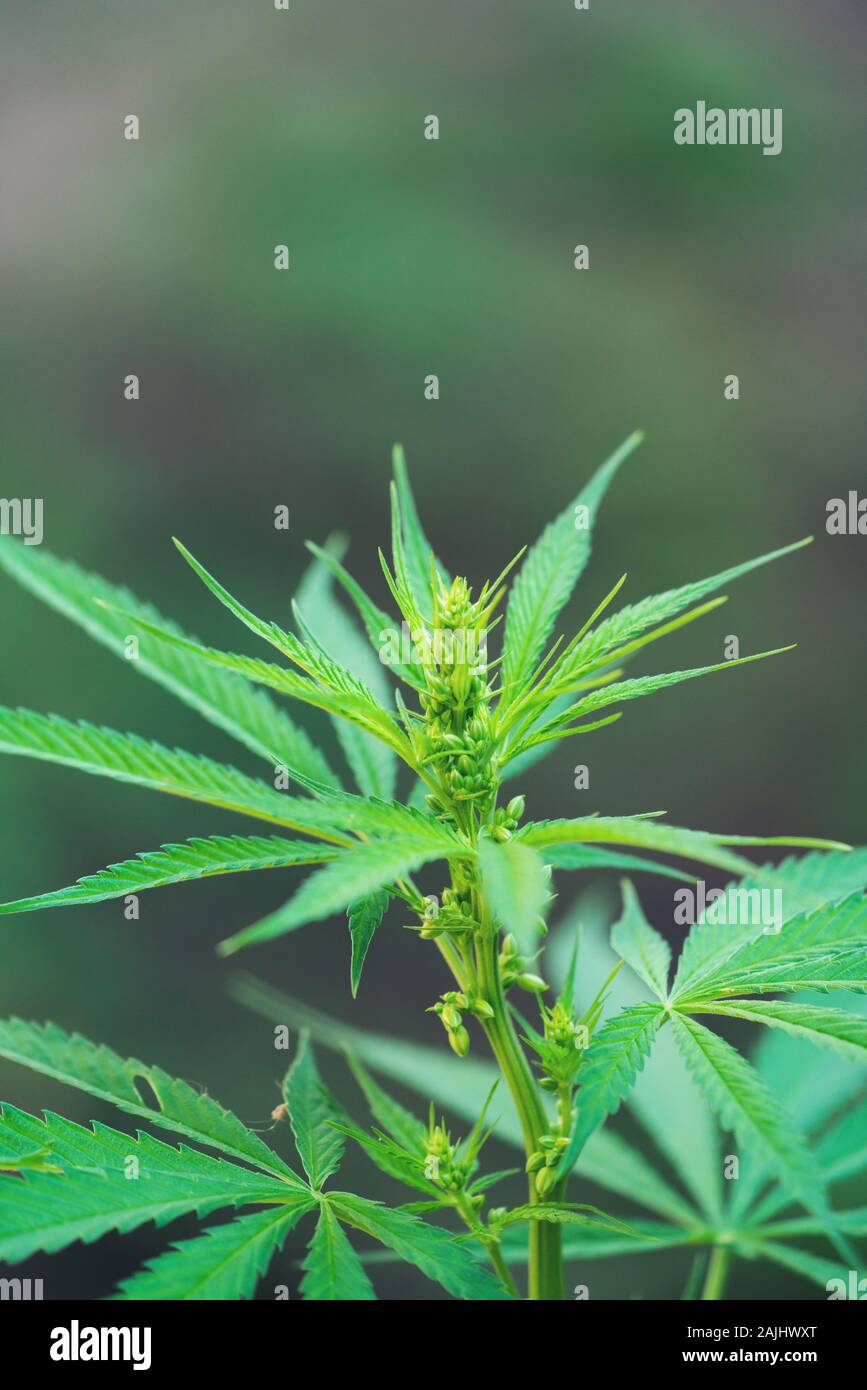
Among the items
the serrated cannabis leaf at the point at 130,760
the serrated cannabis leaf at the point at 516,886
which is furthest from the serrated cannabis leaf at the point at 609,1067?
the serrated cannabis leaf at the point at 130,760

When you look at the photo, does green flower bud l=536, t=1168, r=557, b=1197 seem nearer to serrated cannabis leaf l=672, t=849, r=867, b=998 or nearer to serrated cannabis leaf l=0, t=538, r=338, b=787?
serrated cannabis leaf l=672, t=849, r=867, b=998

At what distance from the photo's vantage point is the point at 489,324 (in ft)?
11.9

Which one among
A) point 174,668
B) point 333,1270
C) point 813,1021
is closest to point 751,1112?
point 813,1021

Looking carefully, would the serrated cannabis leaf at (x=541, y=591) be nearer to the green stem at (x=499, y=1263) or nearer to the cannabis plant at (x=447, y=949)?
the cannabis plant at (x=447, y=949)

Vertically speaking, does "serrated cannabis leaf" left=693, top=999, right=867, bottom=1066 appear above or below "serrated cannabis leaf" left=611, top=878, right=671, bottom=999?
below

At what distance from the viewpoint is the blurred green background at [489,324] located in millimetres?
3396

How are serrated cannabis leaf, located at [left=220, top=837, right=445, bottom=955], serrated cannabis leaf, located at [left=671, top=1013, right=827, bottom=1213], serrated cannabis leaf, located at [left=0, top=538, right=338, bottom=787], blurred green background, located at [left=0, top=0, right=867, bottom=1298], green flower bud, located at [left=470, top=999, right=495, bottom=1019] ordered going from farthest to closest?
blurred green background, located at [left=0, top=0, right=867, bottom=1298] → serrated cannabis leaf, located at [left=0, top=538, right=338, bottom=787] → green flower bud, located at [left=470, top=999, right=495, bottom=1019] → serrated cannabis leaf, located at [left=671, top=1013, right=827, bottom=1213] → serrated cannabis leaf, located at [left=220, top=837, right=445, bottom=955]

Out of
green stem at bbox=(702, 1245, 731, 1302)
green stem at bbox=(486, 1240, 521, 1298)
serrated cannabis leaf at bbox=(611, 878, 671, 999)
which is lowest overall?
green stem at bbox=(702, 1245, 731, 1302)

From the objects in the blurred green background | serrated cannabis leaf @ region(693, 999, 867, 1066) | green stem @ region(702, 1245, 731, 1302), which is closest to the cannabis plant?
serrated cannabis leaf @ region(693, 999, 867, 1066)

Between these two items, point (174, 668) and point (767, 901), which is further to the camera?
point (174, 668)

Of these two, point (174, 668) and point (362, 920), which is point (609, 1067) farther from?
Result: point (174, 668)

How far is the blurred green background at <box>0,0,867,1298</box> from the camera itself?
3.40 meters

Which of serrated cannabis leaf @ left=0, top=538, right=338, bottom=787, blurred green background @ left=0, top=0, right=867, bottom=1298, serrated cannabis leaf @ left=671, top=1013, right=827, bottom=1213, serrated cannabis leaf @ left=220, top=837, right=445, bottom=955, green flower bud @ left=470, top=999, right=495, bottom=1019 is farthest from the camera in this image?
blurred green background @ left=0, top=0, right=867, bottom=1298

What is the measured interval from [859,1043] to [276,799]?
1.31 feet
